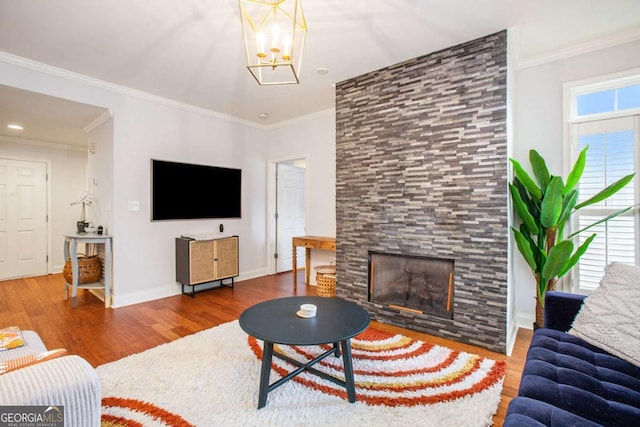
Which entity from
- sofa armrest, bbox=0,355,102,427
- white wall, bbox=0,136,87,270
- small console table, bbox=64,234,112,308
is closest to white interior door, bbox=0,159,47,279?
white wall, bbox=0,136,87,270

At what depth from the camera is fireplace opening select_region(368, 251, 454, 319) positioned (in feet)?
9.15

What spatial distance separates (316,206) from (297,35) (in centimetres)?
247

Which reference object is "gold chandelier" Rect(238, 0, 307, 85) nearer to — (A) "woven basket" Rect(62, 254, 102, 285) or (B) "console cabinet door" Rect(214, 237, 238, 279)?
(B) "console cabinet door" Rect(214, 237, 238, 279)

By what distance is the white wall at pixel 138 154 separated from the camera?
3.27 meters

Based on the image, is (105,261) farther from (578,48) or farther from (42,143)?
(578,48)

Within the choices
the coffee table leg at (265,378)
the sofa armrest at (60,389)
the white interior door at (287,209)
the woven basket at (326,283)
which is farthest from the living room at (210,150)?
the sofa armrest at (60,389)

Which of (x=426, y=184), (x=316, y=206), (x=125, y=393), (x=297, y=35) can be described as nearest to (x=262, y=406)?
(x=125, y=393)

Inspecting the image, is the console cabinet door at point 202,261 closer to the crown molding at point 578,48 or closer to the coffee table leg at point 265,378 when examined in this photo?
the coffee table leg at point 265,378

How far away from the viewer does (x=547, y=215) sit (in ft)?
7.96

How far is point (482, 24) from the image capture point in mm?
2385

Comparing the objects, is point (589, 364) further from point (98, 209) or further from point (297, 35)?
point (98, 209)

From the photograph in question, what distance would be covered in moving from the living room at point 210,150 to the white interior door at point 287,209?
25 cm

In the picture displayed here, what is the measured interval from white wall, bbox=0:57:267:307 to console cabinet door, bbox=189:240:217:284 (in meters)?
0.37

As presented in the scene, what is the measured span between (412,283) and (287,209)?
3105mm
